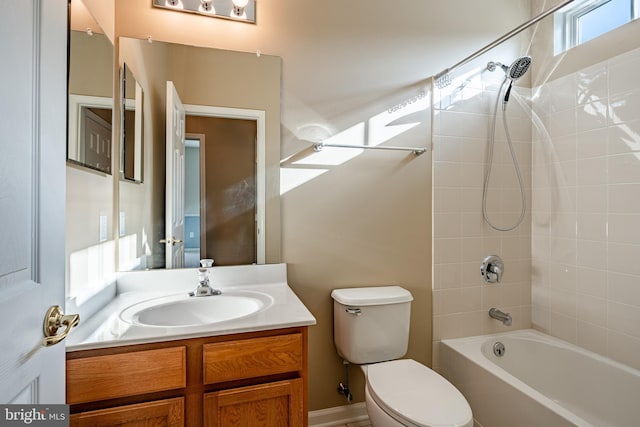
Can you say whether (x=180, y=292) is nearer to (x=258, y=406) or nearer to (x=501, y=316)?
(x=258, y=406)

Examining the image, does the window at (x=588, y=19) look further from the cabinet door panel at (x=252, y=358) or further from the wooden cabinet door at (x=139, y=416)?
the wooden cabinet door at (x=139, y=416)

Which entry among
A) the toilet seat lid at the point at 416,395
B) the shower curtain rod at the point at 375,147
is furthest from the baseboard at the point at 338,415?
the shower curtain rod at the point at 375,147

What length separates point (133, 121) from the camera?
1534mm

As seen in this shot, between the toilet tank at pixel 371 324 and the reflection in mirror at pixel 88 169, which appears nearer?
the reflection in mirror at pixel 88 169

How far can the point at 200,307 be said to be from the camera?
1438 millimetres

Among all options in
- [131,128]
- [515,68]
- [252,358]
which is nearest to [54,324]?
[252,358]

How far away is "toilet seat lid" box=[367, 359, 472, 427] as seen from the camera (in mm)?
1221

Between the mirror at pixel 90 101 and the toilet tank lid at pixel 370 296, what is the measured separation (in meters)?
1.20

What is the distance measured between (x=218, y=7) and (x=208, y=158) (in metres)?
0.73

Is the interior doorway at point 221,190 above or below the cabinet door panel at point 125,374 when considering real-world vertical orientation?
above

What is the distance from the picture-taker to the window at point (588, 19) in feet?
5.85

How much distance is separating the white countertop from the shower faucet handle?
126cm

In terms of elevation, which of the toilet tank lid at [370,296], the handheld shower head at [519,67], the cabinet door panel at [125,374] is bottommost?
the cabinet door panel at [125,374]

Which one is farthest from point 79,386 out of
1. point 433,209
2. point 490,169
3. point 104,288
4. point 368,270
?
point 490,169
